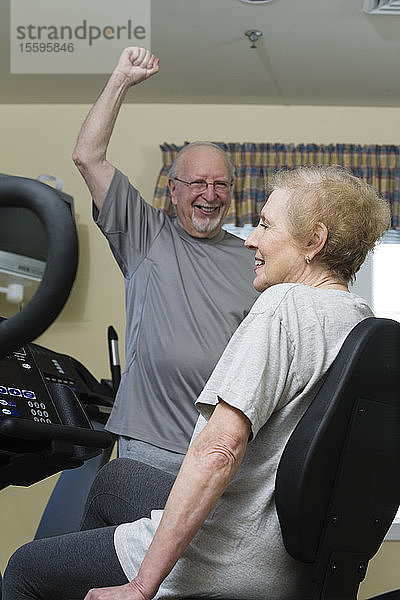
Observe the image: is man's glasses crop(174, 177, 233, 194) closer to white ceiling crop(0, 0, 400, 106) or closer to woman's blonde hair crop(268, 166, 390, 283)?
white ceiling crop(0, 0, 400, 106)

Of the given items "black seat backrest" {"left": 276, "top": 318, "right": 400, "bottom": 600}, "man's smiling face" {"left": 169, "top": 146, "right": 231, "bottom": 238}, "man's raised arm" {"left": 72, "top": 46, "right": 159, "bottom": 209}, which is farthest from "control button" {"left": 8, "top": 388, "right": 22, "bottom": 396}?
"man's smiling face" {"left": 169, "top": 146, "right": 231, "bottom": 238}

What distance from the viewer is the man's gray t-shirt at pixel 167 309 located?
2.24 m

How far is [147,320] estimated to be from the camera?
7.74 ft

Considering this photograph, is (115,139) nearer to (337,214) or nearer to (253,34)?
(253,34)

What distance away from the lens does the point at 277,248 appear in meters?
1.43

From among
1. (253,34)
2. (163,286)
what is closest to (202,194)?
(163,286)

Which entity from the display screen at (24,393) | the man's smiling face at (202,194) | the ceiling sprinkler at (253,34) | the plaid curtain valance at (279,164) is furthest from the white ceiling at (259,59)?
the display screen at (24,393)

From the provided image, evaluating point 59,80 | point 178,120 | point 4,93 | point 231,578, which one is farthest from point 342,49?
point 231,578

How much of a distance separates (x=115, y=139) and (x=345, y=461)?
11.5 feet

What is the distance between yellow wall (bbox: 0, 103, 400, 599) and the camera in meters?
4.32

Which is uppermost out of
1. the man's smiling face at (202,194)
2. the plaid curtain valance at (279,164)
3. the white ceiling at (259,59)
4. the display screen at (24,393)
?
the white ceiling at (259,59)

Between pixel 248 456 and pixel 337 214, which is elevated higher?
pixel 337 214

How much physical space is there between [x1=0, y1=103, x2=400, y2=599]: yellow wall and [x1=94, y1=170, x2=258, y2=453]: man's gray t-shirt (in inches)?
72.6

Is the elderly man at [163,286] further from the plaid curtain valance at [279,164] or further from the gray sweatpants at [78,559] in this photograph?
the plaid curtain valance at [279,164]
